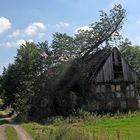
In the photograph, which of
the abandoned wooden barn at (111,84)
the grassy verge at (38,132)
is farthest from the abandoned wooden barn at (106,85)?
the grassy verge at (38,132)

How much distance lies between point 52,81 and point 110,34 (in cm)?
1077

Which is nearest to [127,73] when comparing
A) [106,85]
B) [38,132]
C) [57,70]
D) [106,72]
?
[106,72]

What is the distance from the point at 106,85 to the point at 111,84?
30.8 inches

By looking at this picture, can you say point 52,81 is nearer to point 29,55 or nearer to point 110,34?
point 29,55

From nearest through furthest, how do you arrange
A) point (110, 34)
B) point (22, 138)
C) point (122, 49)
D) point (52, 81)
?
point (22, 138) < point (52, 81) < point (110, 34) < point (122, 49)

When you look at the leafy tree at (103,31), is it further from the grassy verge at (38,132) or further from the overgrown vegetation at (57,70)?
the grassy verge at (38,132)

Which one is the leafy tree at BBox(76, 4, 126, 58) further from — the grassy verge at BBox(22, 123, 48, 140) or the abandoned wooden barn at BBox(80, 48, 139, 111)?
the grassy verge at BBox(22, 123, 48, 140)

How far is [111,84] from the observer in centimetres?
5216

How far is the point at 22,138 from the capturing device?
25.9m

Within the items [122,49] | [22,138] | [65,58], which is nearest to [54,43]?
[65,58]

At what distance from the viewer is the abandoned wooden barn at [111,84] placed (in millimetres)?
50625

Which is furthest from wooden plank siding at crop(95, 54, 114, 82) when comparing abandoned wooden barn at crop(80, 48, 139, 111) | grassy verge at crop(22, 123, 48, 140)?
grassy verge at crop(22, 123, 48, 140)

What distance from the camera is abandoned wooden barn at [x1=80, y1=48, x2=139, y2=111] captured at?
50.6 meters

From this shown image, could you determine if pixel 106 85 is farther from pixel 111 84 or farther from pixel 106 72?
pixel 106 72
